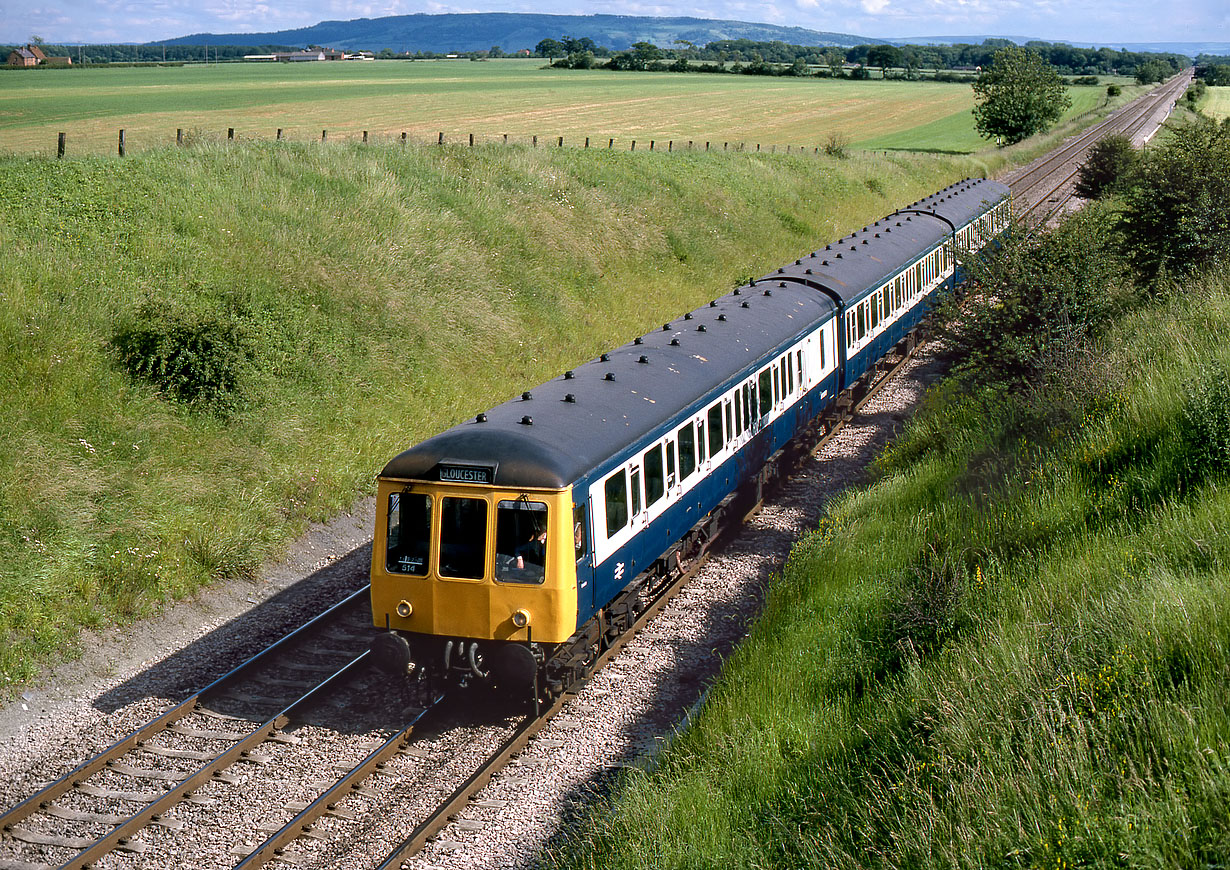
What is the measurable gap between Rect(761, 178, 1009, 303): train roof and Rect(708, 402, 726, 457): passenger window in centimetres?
637

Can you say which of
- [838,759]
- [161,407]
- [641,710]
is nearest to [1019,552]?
[838,759]

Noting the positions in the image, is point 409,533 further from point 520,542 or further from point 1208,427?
point 1208,427

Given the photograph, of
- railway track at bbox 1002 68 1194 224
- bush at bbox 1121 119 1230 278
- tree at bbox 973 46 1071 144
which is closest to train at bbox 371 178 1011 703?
→ railway track at bbox 1002 68 1194 224

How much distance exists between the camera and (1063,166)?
183 ft

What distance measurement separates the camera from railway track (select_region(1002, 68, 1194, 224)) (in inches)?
1661

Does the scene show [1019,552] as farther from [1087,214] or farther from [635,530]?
[1087,214]

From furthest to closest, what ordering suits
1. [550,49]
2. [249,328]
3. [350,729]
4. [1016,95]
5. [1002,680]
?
[550,49]
[1016,95]
[249,328]
[350,729]
[1002,680]

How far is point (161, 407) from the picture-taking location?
655 inches

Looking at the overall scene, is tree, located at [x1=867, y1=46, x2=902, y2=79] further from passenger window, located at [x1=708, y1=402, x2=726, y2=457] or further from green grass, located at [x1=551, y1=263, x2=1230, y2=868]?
green grass, located at [x1=551, y1=263, x2=1230, y2=868]

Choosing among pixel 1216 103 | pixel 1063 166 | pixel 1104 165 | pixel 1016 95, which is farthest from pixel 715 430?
pixel 1216 103

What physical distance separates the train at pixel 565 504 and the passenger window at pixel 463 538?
1 centimetres

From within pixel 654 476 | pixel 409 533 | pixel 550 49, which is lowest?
pixel 409 533

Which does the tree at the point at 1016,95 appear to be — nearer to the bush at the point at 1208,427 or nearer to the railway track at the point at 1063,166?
the railway track at the point at 1063,166

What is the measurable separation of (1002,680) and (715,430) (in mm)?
7015
